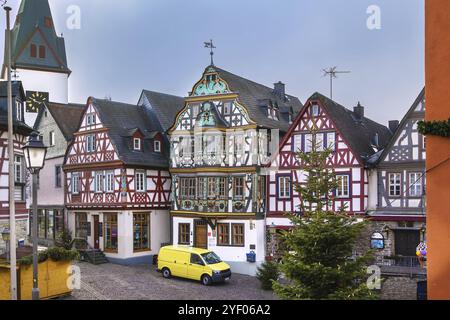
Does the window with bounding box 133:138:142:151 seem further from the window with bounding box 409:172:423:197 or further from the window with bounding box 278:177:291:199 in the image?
the window with bounding box 409:172:423:197

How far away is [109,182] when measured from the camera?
30391 mm

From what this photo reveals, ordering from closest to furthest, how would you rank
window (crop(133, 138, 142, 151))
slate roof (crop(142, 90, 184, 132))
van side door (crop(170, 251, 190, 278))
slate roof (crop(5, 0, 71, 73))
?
van side door (crop(170, 251, 190, 278))
window (crop(133, 138, 142, 151))
slate roof (crop(142, 90, 184, 132))
slate roof (crop(5, 0, 71, 73))

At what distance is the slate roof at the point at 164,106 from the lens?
1326 inches

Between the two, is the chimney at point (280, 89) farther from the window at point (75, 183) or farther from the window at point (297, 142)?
the window at point (75, 183)

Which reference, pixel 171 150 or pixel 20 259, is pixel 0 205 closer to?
pixel 20 259

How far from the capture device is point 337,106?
95.8 feet

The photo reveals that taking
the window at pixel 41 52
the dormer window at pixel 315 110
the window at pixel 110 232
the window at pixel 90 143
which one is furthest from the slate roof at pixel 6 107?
the window at pixel 41 52

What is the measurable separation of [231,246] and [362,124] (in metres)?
10.2

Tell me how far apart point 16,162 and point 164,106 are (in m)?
13.8

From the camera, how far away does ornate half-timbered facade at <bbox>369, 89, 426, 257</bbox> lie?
2377 centimetres

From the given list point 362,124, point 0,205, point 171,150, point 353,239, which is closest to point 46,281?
point 0,205

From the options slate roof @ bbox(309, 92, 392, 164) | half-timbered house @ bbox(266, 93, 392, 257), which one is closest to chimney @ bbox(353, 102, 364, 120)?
slate roof @ bbox(309, 92, 392, 164)

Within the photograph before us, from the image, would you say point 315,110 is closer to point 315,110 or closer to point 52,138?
point 315,110

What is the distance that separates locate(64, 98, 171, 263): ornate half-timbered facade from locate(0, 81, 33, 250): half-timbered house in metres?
6.99
